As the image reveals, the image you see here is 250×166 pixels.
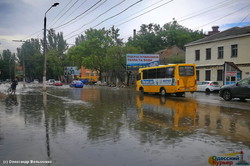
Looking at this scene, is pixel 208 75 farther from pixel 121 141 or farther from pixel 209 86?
pixel 121 141

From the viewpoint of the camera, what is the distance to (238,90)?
1756cm

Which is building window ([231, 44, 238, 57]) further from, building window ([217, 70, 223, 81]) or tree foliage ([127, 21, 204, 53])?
tree foliage ([127, 21, 204, 53])

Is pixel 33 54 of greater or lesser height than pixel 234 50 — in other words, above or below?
above

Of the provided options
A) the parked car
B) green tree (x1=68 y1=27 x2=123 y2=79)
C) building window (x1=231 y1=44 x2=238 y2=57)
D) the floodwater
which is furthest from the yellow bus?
green tree (x1=68 y1=27 x2=123 y2=79)

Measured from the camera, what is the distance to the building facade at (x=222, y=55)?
104 ft

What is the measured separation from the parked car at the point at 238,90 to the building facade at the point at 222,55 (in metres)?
10.4

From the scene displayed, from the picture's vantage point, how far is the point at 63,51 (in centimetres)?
9575

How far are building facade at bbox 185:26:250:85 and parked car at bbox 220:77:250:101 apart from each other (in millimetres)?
10433

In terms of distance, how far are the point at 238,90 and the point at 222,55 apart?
19089 millimetres

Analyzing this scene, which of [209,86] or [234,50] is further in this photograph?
[234,50]

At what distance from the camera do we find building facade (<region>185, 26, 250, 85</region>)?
31812mm

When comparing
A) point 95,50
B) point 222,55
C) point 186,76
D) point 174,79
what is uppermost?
point 95,50

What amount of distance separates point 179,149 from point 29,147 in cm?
357

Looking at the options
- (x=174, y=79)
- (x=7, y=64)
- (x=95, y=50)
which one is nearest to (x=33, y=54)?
(x=7, y=64)
